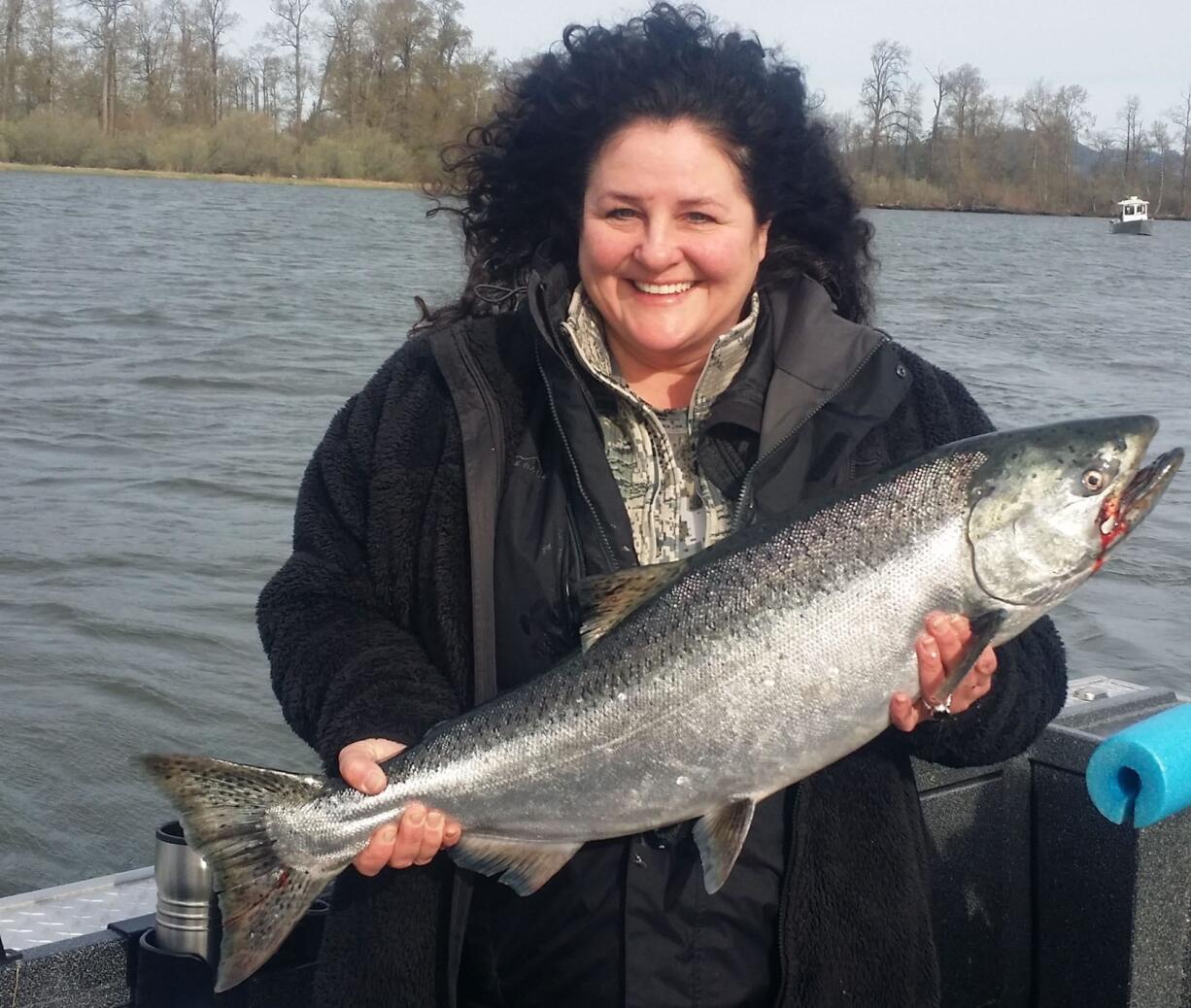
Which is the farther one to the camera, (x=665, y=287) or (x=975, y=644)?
(x=665, y=287)

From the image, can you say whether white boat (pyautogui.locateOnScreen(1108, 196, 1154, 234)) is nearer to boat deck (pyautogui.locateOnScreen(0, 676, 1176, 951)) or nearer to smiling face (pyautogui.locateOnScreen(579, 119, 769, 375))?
boat deck (pyautogui.locateOnScreen(0, 676, 1176, 951))

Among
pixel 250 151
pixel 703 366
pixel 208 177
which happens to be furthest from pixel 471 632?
pixel 250 151

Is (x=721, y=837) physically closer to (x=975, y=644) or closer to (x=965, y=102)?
(x=975, y=644)

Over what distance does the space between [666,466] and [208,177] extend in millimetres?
69745

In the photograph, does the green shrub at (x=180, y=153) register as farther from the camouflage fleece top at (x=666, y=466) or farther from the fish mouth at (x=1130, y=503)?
the fish mouth at (x=1130, y=503)

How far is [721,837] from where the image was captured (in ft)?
9.13

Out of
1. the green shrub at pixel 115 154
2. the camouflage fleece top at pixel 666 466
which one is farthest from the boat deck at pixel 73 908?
the green shrub at pixel 115 154

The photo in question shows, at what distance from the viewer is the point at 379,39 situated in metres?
86.1

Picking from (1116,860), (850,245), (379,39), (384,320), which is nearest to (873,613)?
(850,245)

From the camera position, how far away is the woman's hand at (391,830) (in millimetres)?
2885

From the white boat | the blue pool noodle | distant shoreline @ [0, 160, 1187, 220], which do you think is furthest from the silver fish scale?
the white boat

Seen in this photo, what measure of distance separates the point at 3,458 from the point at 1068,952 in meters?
11.4

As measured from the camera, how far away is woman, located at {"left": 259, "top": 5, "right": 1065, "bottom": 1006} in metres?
2.84

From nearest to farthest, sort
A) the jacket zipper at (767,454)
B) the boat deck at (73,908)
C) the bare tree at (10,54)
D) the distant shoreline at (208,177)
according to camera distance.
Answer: the jacket zipper at (767,454), the boat deck at (73,908), the distant shoreline at (208,177), the bare tree at (10,54)
